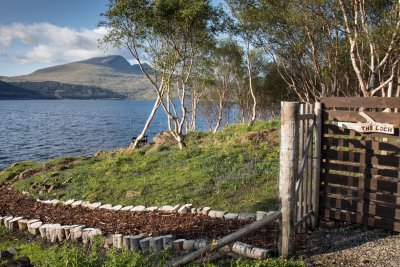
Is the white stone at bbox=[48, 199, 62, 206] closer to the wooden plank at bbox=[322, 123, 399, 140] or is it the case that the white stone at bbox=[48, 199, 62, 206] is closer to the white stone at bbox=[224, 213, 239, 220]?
the white stone at bbox=[224, 213, 239, 220]

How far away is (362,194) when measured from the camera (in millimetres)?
7586

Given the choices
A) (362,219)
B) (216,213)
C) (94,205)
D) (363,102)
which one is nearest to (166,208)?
(216,213)

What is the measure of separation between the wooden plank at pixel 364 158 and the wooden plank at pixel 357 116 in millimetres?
726

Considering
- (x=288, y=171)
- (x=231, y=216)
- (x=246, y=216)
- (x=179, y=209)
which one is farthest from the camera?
(x=179, y=209)

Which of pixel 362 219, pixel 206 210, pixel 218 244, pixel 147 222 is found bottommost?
pixel 147 222

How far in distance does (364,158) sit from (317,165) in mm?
957

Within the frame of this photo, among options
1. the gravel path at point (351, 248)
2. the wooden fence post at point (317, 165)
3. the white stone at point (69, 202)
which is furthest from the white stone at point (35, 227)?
the wooden fence post at point (317, 165)

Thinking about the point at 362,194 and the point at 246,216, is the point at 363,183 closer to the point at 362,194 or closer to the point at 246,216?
the point at 362,194

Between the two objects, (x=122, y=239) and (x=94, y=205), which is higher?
(x=122, y=239)

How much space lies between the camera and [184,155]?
57.3 ft

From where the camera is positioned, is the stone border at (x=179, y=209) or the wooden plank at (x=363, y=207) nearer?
the wooden plank at (x=363, y=207)

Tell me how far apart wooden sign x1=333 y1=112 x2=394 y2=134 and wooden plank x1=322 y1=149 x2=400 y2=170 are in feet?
1.75

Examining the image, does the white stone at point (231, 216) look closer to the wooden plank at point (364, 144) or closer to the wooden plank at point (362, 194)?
the wooden plank at point (362, 194)

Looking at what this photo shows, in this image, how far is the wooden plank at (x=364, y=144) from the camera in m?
7.15
